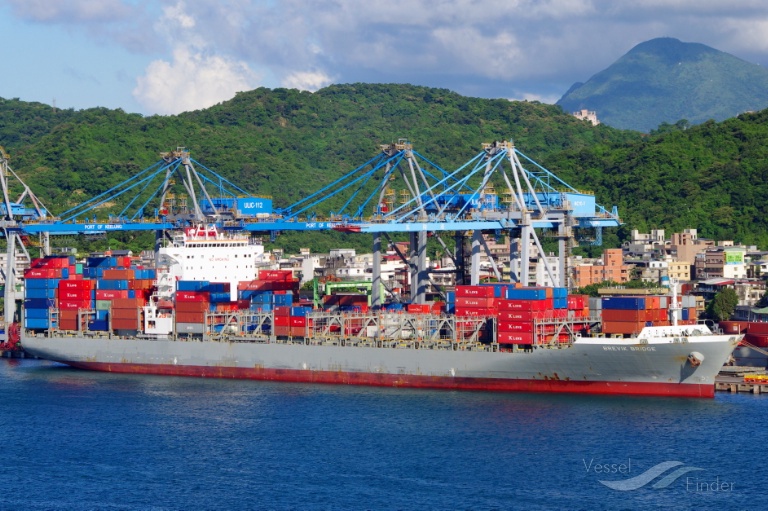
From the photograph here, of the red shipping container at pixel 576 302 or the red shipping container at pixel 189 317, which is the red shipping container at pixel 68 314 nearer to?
the red shipping container at pixel 189 317

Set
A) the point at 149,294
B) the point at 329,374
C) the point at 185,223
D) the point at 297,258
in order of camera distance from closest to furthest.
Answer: the point at 329,374
the point at 149,294
the point at 185,223
the point at 297,258

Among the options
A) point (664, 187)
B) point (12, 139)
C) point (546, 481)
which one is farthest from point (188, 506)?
point (12, 139)

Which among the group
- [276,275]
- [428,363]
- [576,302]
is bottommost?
[428,363]

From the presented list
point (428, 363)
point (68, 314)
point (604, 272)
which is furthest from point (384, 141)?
point (428, 363)

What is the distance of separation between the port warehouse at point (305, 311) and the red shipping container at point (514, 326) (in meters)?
0.04

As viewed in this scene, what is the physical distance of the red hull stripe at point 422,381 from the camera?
51250 mm

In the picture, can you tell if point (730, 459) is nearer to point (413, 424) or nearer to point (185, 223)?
point (413, 424)

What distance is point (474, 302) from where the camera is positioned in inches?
2191

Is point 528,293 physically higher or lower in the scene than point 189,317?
higher

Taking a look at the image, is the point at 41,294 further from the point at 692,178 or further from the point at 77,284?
the point at 692,178

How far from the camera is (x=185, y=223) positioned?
7262 centimetres

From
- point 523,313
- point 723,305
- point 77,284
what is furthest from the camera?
point 723,305

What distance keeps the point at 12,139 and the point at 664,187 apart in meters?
90.7

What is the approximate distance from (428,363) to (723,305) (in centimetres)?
2473
